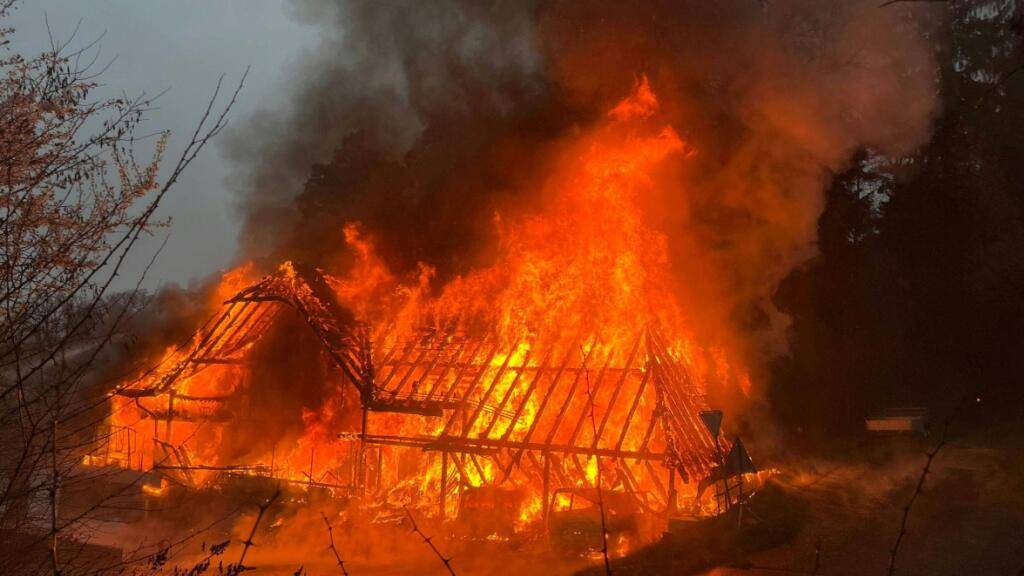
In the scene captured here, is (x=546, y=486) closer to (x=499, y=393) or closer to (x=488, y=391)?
(x=488, y=391)

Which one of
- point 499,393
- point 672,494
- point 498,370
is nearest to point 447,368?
point 498,370

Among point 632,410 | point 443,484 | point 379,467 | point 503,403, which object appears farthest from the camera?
point 379,467

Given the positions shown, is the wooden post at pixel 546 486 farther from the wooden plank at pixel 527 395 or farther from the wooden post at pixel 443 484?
the wooden post at pixel 443 484

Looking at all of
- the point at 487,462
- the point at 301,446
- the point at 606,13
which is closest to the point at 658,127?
the point at 606,13

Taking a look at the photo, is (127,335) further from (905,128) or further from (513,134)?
(905,128)

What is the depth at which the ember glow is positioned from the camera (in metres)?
16.6

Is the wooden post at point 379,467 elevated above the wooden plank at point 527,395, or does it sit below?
below

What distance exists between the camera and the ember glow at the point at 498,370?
54.3 feet

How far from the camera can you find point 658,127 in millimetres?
21688

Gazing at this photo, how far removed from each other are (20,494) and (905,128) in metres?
28.5

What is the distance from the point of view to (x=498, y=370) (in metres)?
18.8

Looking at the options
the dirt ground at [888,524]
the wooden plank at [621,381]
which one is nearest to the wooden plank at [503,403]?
the wooden plank at [621,381]

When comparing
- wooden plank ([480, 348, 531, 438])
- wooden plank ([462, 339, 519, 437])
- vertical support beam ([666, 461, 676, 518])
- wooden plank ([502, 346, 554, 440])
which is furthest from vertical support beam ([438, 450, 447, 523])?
vertical support beam ([666, 461, 676, 518])

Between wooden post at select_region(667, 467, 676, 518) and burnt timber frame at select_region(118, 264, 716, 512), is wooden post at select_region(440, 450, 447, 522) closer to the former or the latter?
burnt timber frame at select_region(118, 264, 716, 512)
